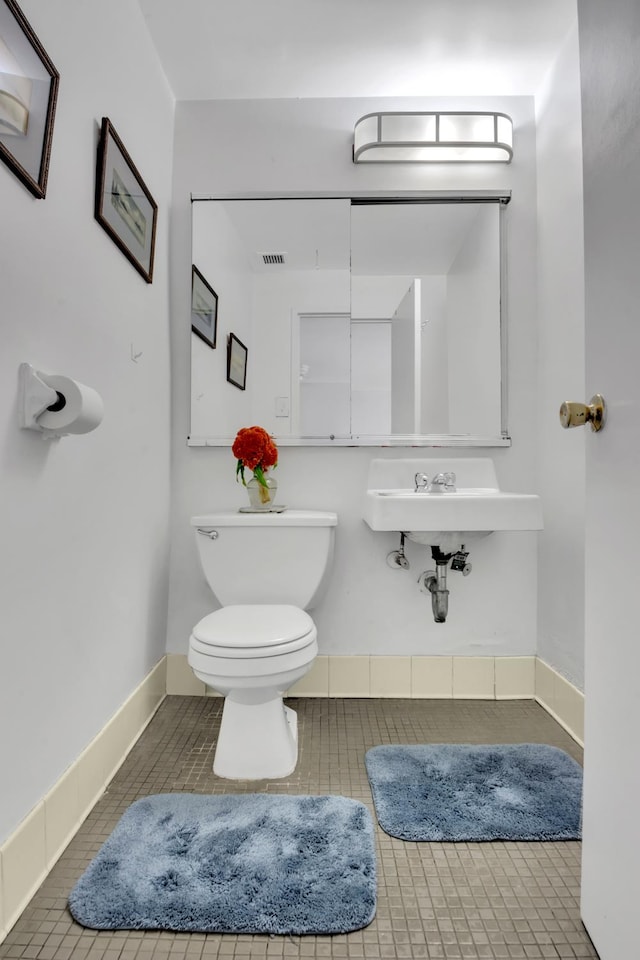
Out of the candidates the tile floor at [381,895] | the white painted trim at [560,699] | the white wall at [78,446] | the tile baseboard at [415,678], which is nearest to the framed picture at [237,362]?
the white wall at [78,446]

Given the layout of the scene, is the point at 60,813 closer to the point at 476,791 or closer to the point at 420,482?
the point at 476,791

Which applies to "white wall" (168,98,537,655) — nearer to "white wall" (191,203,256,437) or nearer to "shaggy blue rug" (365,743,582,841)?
"white wall" (191,203,256,437)

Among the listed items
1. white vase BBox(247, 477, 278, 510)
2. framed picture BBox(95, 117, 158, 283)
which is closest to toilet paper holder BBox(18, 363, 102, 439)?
framed picture BBox(95, 117, 158, 283)

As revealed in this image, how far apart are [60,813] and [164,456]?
116cm

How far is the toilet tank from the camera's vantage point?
180 centimetres

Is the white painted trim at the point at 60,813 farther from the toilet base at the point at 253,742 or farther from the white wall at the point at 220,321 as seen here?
the white wall at the point at 220,321

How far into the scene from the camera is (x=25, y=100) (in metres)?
1.04

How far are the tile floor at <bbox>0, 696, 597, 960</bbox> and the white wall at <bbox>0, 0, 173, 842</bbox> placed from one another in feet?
0.60

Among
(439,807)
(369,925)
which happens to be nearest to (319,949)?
(369,925)

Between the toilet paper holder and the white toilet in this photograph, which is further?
the white toilet

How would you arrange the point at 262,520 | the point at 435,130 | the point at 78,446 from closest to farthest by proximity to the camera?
1. the point at 78,446
2. the point at 262,520
3. the point at 435,130

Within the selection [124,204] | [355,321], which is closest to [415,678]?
[355,321]

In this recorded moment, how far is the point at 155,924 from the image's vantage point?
38.9 inches

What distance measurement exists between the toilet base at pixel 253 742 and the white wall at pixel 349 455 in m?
0.55
